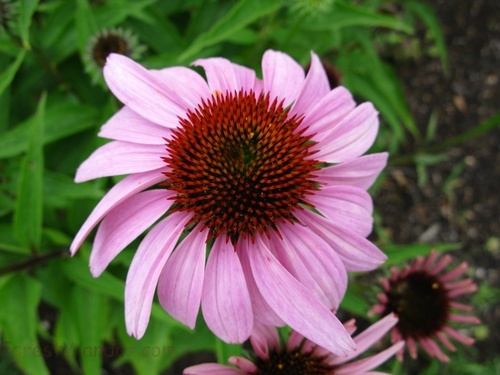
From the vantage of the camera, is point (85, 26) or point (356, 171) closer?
point (356, 171)

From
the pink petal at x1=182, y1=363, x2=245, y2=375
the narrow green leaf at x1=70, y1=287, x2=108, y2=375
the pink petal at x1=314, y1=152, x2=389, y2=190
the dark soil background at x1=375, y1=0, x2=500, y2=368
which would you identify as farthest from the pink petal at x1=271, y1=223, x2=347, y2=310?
the dark soil background at x1=375, y1=0, x2=500, y2=368

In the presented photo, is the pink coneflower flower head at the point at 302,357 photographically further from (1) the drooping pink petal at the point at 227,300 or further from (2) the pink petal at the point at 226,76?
(2) the pink petal at the point at 226,76

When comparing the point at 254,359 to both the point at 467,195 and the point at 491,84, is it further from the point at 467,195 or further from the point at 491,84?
the point at 491,84

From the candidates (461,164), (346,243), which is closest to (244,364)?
(346,243)

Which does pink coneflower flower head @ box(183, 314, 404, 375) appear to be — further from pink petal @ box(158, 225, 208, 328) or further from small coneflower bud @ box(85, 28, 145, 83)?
small coneflower bud @ box(85, 28, 145, 83)

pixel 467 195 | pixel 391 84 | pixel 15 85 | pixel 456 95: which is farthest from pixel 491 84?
pixel 15 85

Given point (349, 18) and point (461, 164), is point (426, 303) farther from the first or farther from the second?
point (461, 164)
